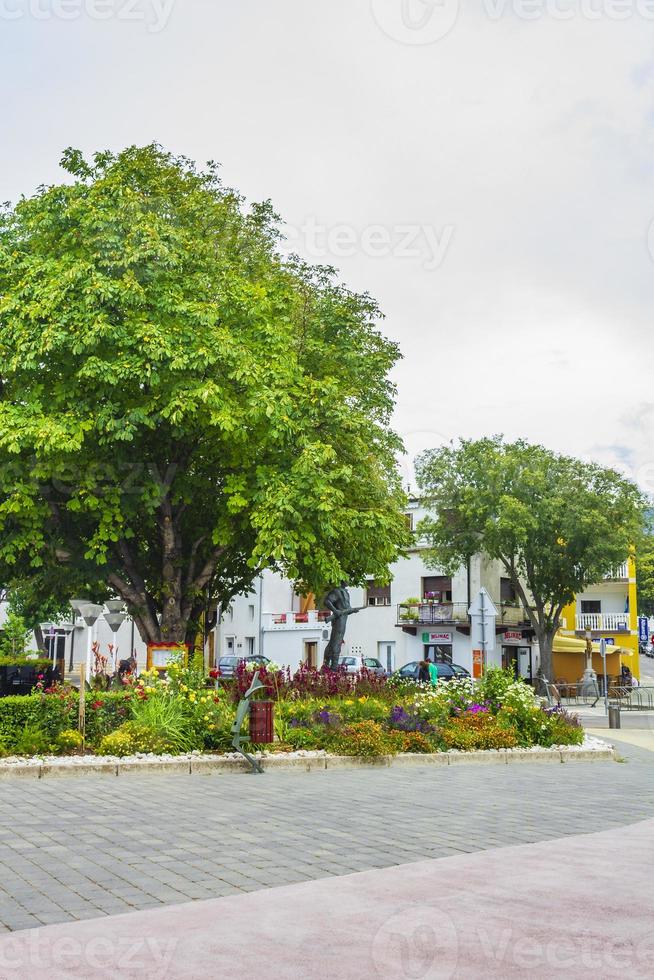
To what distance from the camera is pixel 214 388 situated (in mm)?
18938

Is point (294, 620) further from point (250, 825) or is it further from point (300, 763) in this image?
point (250, 825)

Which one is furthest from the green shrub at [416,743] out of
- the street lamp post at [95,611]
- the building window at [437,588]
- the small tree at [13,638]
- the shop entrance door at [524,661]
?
the shop entrance door at [524,661]

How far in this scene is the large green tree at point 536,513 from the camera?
1660 inches

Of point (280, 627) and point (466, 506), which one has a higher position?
point (466, 506)

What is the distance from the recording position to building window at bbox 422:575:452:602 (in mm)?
54625

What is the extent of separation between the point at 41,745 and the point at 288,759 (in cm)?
348

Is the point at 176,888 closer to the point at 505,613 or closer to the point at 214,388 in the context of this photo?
the point at 214,388

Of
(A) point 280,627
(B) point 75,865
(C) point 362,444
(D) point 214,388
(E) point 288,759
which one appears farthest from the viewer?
(A) point 280,627

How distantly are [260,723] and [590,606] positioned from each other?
53.6 m

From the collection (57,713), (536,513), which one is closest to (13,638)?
(536,513)

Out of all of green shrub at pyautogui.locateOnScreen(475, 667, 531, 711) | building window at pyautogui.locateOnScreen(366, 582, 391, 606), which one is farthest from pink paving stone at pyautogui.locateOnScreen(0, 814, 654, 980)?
building window at pyautogui.locateOnScreen(366, 582, 391, 606)

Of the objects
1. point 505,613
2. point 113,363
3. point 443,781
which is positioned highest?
point 113,363

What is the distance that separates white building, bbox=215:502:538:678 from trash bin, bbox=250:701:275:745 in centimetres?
3633

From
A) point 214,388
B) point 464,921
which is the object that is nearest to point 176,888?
point 464,921
